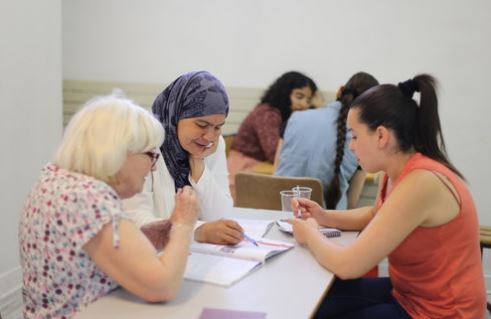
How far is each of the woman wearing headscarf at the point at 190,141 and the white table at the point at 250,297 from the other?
522 millimetres

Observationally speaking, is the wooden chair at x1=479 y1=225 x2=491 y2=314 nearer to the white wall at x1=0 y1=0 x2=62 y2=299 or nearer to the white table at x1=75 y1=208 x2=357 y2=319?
the white table at x1=75 y1=208 x2=357 y2=319

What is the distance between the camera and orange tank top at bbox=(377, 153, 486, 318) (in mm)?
1485

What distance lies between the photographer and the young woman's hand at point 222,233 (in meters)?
1.60

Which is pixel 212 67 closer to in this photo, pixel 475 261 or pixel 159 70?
pixel 159 70

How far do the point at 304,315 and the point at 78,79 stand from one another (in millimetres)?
3908

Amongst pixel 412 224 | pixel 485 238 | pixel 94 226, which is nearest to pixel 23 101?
pixel 94 226

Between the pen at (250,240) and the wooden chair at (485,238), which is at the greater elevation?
the pen at (250,240)

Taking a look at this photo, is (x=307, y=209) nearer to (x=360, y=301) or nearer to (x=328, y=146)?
(x=360, y=301)

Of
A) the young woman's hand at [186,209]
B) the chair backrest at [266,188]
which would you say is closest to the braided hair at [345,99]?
the chair backrest at [266,188]

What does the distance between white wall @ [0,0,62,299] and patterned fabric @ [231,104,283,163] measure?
1.42 metres

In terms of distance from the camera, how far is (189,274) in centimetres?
138

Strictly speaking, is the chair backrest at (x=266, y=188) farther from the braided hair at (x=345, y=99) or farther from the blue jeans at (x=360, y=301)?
the blue jeans at (x=360, y=301)

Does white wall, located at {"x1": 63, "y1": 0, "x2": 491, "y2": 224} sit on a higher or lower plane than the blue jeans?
higher

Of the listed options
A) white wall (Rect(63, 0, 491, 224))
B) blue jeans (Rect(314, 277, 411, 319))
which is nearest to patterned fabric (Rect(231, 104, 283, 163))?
white wall (Rect(63, 0, 491, 224))
